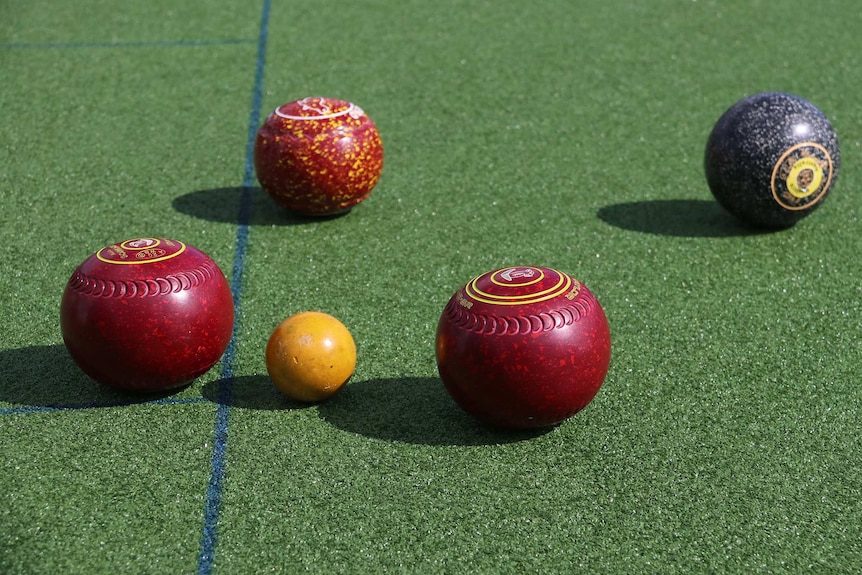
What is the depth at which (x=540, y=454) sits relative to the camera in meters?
4.96

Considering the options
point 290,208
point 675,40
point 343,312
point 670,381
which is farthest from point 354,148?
point 675,40

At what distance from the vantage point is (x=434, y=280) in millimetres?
6691

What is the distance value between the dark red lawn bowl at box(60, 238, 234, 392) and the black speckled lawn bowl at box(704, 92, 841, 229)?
3624 mm

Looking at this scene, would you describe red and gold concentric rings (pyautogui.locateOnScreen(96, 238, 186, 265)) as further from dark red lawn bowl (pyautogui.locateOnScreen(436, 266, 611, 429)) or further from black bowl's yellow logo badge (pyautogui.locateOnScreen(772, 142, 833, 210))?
black bowl's yellow logo badge (pyautogui.locateOnScreen(772, 142, 833, 210))

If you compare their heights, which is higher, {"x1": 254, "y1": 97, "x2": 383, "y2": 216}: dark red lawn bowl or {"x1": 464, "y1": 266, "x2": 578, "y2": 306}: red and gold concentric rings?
{"x1": 464, "y1": 266, "x2": 578, "y2": 306}: red and gold concentric rings

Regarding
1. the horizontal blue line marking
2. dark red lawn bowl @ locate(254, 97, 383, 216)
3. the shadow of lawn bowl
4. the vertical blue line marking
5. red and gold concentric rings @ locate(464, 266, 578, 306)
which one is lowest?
the horizontal blue line marking

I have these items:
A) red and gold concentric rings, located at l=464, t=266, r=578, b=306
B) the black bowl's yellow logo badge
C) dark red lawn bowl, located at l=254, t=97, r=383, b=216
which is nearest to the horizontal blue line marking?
red and gold concentric rings, located at l=464, t=266, r=578, b=306

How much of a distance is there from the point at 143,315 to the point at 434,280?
2.16m

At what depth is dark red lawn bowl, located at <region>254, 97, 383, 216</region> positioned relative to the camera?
711cm

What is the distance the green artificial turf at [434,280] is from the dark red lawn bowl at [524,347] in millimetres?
277

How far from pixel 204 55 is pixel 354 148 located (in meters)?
4.12

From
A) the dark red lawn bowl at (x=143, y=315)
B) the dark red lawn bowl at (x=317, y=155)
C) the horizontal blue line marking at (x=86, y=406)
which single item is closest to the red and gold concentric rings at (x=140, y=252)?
the dark red lawn bowl at (x=143, y=315)

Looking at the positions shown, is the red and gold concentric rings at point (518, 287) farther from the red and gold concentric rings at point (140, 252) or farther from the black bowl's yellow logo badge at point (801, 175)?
the black bowl's yellow logo badge at point (801, 175)

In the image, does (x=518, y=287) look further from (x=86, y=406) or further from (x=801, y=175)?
(x=801, y=175)
